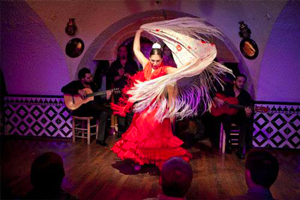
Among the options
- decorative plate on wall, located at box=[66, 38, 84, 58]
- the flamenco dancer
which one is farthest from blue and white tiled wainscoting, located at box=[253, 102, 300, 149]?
decorative plate on wall, located at box=[66, 38, 84, 58]

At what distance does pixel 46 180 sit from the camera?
63.5 inches

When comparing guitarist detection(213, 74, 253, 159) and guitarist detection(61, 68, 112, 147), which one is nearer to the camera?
guitarist detection(213, 74, 253, 159)

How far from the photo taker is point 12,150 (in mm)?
4797

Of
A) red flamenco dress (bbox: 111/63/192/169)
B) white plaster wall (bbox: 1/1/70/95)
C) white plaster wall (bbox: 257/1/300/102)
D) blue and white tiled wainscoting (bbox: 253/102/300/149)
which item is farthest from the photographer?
white plaster wall (bbox: 1/1/70/95)

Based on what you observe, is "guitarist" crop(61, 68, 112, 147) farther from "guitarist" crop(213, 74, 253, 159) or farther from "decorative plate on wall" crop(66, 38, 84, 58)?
"guitarist" crop(213, 74, 253, 159)

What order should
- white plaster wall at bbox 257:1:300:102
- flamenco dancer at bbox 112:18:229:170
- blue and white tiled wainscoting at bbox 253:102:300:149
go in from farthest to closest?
1. blue and white tiled wainscoting at bbox 253:102:300:149
2. white plaster wall at bbox 257:1:300:102
3. flamenco dancer at bbox 112:18:229:170

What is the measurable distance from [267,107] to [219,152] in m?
1.30

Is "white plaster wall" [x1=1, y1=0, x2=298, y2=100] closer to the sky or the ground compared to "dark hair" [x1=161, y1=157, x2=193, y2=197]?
closer to the sky

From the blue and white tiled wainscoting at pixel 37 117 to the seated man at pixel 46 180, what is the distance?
14.0 feet

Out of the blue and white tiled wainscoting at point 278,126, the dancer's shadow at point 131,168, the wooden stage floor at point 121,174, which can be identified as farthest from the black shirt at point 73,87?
the blue and white tiled wainscoting at point 278,126

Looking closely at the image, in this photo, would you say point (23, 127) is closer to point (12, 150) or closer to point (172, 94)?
point (12, 150)

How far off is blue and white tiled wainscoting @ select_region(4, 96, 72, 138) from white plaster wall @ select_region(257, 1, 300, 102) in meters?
A: 4.03

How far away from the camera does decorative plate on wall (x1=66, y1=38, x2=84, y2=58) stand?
5605mm

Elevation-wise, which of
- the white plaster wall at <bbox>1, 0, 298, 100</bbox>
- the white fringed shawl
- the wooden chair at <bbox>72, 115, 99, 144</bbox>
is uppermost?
the white plaster wall at <bbox>1, 0, 298, 100</bbox>
